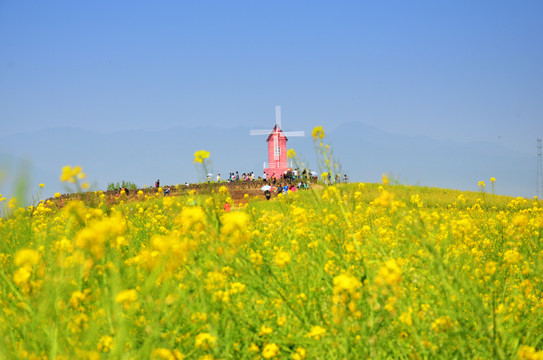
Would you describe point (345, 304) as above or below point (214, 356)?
above

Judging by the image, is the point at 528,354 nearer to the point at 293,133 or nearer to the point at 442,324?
the point at 442,324

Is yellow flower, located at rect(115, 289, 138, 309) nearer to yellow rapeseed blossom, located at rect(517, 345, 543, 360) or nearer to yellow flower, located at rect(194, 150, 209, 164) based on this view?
yellow flower, located at rect(194, 150, 209, 164)

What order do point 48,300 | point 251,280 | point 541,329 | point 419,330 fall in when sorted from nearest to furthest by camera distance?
point 48,300 < point 419,330 < point 251,280 < point 541,329

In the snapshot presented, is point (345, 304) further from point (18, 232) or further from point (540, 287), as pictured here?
point (18, 232)

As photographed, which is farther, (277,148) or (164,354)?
(277,148)

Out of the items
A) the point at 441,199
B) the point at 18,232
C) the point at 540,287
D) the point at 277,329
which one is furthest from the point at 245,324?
the point at 441,199

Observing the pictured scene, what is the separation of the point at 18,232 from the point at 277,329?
534 centimetres

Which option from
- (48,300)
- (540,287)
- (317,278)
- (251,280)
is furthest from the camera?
(540,287)

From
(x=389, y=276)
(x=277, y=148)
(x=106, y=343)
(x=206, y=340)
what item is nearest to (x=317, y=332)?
(x=389, y=276)

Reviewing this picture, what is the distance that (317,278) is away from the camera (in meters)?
2.89

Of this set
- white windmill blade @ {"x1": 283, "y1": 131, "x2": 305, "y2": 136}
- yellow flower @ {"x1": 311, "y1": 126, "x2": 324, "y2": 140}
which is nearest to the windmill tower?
white windmill blade @ {"x1": 283, "y1": 131, "x2": 305, "y2": 136}

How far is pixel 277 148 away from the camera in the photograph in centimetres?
3872

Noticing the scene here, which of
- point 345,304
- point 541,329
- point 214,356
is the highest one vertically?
point 345,304

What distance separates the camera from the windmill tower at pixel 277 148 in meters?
37.4
